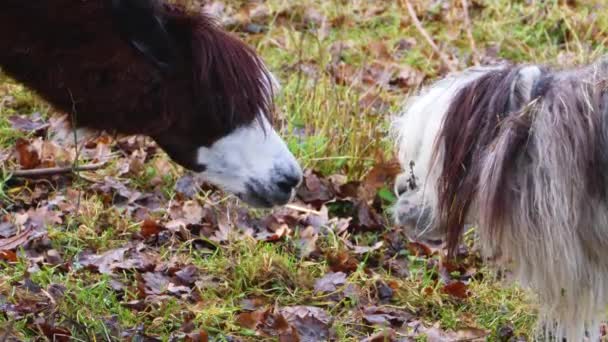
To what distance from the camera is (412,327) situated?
4730mm

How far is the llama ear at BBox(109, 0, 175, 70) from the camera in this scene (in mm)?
3660

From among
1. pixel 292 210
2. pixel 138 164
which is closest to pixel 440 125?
pixel 292 210

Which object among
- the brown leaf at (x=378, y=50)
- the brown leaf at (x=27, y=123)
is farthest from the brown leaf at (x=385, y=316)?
the brown leaf at (x=378, y=50)

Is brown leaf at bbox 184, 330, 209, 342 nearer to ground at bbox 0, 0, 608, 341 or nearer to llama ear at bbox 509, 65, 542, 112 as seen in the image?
ground at bbox 0, 0, 608, 341

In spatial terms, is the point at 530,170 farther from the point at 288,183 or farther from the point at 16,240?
the point at 16,240

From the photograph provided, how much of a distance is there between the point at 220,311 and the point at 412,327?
808 mm

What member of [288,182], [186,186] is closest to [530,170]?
[288,182]

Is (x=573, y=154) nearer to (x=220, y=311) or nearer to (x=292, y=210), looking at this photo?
(x=220, y=311)

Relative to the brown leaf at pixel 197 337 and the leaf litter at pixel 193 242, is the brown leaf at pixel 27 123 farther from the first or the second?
the brown leaf at pixel 197 337

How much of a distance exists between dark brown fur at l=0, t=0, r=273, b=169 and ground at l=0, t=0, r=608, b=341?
391mm

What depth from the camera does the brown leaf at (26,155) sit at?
584 centimetres

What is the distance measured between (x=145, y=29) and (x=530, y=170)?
136 cm

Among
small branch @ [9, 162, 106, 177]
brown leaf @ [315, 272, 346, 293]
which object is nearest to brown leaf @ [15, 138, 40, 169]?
small branch @ [9, 162, 106, 177]

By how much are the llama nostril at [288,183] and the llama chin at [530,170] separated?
437 millimetres
